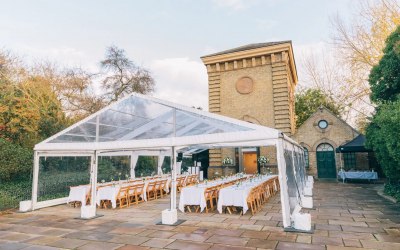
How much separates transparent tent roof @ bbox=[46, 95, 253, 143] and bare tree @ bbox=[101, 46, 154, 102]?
43.2ft

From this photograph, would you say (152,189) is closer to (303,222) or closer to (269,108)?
(303,222)

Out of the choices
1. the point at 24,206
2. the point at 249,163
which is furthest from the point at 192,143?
the point at 249,163

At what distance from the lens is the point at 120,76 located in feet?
71.9

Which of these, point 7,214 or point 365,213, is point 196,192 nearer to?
point 365,213

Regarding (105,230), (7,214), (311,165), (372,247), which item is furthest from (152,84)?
(372,247)

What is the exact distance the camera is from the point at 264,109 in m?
17.4

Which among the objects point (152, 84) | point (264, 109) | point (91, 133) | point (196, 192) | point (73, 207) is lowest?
point (73, 207)

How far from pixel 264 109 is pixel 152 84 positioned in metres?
10.7

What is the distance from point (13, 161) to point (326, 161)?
17.6 m

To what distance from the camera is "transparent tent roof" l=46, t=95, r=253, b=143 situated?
749 centimetres

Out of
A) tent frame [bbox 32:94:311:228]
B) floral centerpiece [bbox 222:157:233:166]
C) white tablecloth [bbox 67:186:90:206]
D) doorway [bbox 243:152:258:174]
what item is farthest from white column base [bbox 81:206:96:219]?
doorway [bbox 243:152:258:174]

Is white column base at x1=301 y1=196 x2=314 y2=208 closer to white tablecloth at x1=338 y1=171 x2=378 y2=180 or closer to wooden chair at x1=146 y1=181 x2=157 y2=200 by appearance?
wooden chair at x1=146 y1=181 x2=157 y2=200

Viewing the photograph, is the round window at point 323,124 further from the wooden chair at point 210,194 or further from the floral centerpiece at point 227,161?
the wooden chair at point 210,194

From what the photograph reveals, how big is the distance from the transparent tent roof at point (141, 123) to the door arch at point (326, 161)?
41.8 ft
